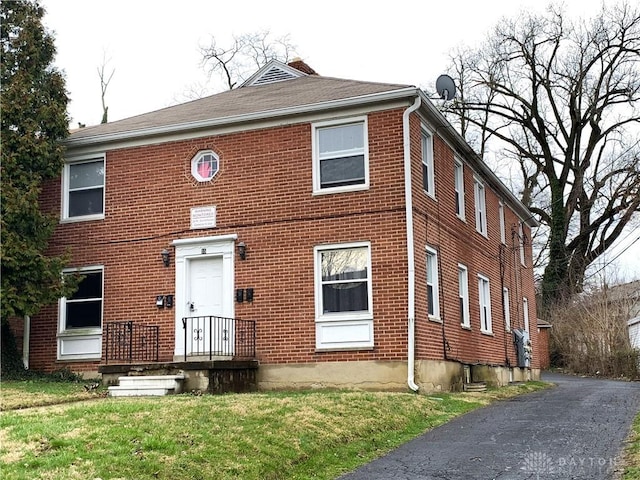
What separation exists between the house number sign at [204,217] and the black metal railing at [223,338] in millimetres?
1901

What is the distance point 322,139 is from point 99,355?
21.0 ft

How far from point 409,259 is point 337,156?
101 inches

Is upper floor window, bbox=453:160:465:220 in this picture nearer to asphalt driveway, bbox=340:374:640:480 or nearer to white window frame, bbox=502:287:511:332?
white window frame, bbox=502:287:511:332

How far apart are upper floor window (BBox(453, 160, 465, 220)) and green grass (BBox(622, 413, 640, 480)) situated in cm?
857

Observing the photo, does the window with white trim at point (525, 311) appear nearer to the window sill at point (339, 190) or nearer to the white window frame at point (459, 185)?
the white window frame at point (459, 185)

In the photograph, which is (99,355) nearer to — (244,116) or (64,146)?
(64,146)

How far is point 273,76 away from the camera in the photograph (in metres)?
20.8

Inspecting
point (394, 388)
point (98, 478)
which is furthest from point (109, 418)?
point (394, 388)

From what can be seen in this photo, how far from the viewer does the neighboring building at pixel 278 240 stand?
14.8m

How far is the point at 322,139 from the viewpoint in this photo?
1576 cm

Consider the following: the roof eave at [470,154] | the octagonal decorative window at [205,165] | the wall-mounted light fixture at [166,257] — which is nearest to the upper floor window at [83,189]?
the wall-mounted light fixture at [166,257]

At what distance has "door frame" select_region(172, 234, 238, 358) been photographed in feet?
51.9

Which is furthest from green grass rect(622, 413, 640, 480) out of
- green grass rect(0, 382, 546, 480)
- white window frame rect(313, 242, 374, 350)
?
white window frame rect(313, 242, 374, 350)

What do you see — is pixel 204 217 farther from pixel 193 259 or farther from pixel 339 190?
pixel 339 190
